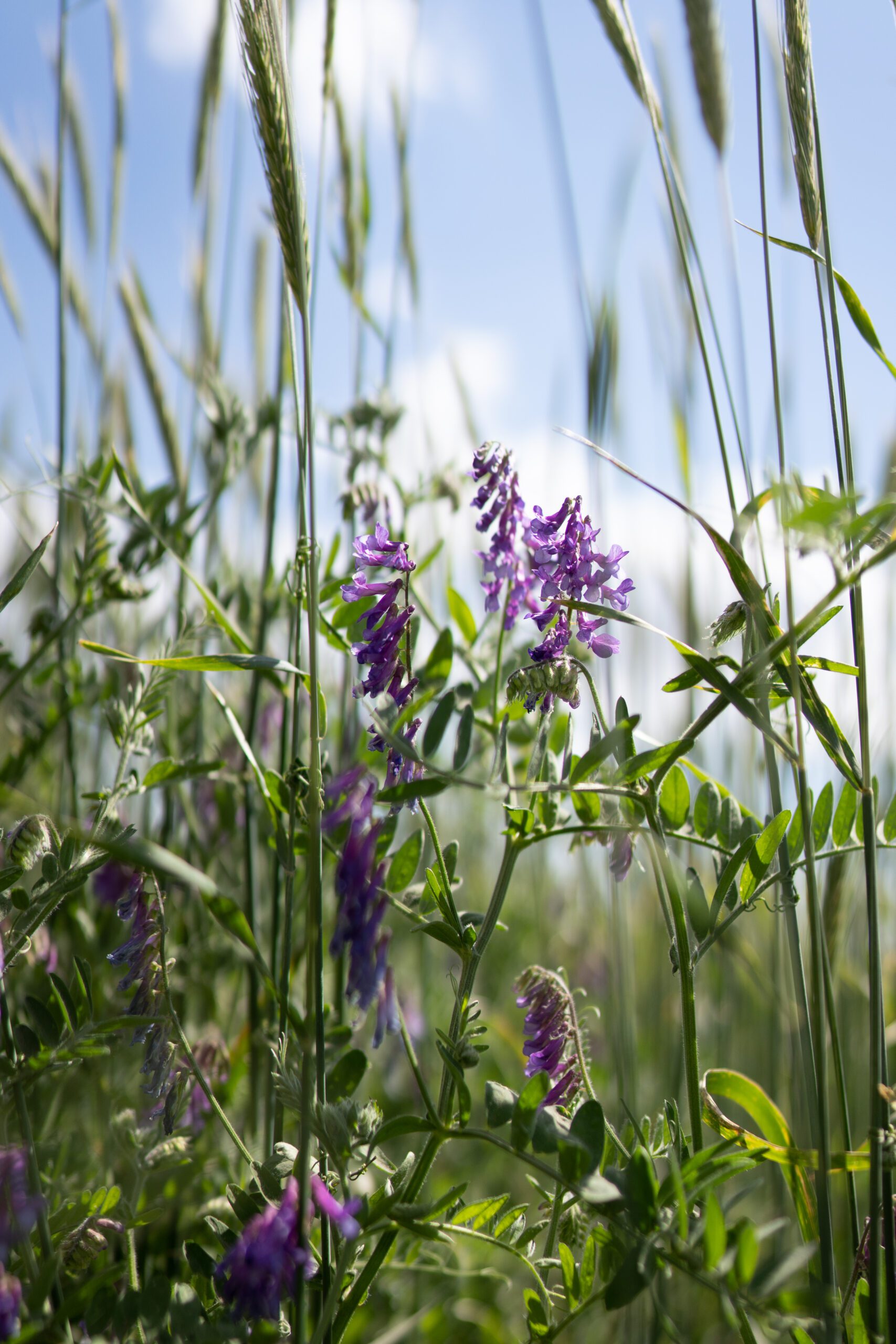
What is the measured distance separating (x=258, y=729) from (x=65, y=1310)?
0.78 metres

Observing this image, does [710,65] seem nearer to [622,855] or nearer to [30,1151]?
[622,855]

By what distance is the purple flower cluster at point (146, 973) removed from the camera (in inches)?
21.6

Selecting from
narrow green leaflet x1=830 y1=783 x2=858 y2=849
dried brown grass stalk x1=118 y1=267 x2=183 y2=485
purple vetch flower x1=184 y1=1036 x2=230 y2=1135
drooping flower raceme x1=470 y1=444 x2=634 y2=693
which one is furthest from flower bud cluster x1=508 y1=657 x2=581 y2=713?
dried brown grass stalk x1=118 y1=267 x2=183 y2=485

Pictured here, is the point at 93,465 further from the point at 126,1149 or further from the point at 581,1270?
the point at 581,1270

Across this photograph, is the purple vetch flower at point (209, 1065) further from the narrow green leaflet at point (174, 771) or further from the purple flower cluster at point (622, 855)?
the purple flower cluster at point (622, 855)

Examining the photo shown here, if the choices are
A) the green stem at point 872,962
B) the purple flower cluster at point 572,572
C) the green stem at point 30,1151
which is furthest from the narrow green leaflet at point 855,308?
the green stem at point 30,1151

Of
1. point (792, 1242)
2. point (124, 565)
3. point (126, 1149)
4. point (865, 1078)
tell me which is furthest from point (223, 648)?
point (865, 1078)

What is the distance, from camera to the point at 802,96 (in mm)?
544

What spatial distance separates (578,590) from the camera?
575 mm

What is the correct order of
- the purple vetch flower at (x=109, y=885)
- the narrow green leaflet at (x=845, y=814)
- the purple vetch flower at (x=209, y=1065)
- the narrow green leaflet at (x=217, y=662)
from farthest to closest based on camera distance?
the purple vetch flower at (x=109, y=885) < the purple vetch flower at (x=209, y=1065) < the narrow green leaflet at (x=845, y=814) < the narrow green leaflet at (x=217, y=662)

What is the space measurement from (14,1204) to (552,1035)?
0.31 meters

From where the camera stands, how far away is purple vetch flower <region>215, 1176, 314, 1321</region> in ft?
1.40

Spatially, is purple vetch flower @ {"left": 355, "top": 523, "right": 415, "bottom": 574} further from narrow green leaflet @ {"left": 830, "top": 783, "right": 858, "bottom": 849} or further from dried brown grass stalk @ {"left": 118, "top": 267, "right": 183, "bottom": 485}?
dried brown grass stalk @ {"left": 118, "top": 267, "right": 183, "bottom": 485}

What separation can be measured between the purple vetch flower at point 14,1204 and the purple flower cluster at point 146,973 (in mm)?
84
